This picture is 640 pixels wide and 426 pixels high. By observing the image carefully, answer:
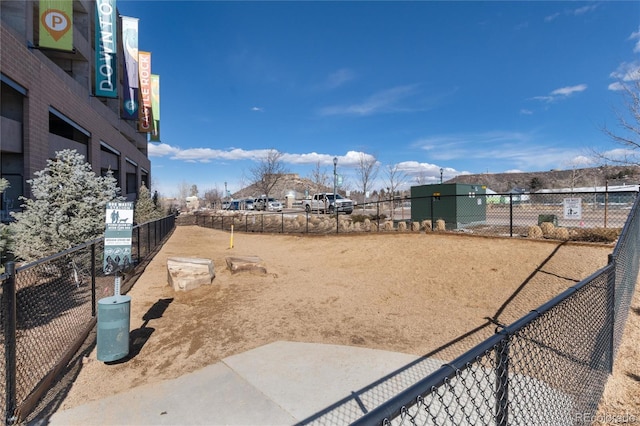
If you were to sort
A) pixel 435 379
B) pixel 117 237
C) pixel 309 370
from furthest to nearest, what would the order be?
pixel 117 237 < pixel 309 370 < pixel 435 379

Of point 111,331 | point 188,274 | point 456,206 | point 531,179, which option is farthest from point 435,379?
point 531,179

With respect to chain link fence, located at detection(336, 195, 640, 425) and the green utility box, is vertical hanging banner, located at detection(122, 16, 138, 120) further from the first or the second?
chain link fence, located at detection(336, 195, 640, 425)

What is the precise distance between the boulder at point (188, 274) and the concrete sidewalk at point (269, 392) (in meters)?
3.53

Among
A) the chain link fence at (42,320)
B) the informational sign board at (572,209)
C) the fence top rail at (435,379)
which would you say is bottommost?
the chain link fence at (42,320)

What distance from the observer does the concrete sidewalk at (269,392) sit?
3076 mm

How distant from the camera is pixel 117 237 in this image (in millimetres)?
4734

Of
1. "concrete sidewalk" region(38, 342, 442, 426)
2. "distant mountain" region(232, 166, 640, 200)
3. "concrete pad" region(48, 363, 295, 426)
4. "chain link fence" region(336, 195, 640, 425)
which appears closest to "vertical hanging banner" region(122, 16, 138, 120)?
"concrete sidewalk" region(38, 342, 442, 426)

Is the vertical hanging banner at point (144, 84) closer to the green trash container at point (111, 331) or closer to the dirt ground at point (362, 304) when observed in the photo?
the dirt ground at point (362, 304)

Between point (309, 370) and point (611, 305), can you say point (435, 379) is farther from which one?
point (611, 305)

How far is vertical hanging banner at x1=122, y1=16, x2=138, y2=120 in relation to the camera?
26.0m

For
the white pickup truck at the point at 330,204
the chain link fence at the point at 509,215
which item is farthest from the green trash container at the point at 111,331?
the white pickup truck at the point at 330,204

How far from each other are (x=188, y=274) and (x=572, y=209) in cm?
1114

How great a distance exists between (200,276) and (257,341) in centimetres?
334

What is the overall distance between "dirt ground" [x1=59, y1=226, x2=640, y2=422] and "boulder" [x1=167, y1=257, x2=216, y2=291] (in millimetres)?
201
